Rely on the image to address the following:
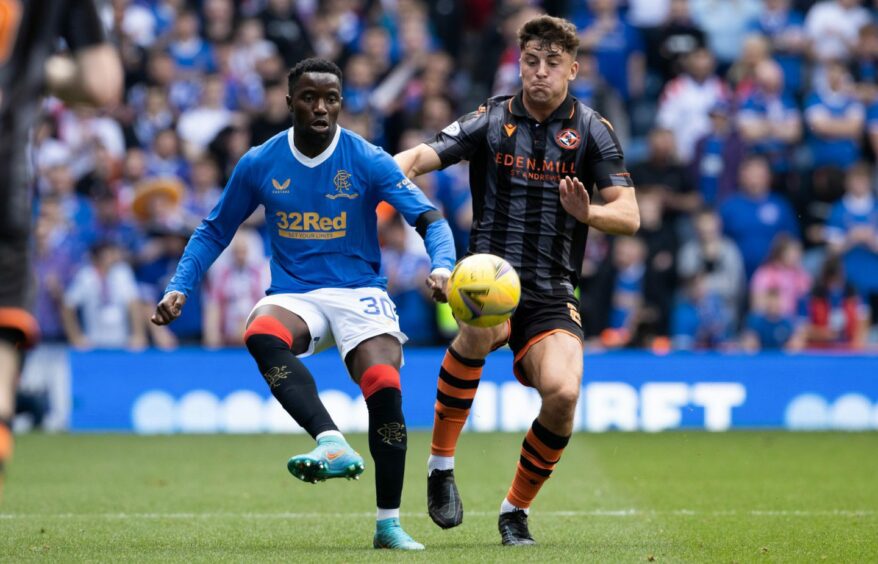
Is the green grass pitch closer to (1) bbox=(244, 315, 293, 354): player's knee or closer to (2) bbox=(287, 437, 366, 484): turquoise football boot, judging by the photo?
(2) bbox=(287, 437, 366, 484): turquoise football boot

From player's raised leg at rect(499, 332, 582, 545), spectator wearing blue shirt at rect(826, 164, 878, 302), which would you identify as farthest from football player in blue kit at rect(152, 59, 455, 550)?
spectator wearing blue shirt at rect(826, 164, 878, 302)

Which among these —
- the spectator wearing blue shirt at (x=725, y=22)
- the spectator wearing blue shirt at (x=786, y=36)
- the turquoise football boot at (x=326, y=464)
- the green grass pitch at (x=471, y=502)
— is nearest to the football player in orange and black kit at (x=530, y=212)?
the green grass pitch at (x=471, y=502)

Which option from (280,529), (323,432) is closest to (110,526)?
(280,529)

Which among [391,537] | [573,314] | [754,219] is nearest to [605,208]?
[573,314]

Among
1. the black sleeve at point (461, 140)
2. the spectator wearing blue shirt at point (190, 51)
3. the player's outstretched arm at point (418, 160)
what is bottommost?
the player's outstretched arm at point (418, 160)

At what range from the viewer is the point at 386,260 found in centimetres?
1559

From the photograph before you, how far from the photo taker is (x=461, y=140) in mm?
8023

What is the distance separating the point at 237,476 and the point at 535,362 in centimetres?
437

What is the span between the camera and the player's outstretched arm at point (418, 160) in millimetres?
7945

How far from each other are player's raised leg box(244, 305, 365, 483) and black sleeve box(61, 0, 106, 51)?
232cm

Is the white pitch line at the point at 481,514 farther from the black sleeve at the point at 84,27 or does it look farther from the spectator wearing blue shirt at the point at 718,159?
the spectator wearing blue shirt at the point at 718,159

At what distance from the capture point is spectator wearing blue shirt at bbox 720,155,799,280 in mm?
16328

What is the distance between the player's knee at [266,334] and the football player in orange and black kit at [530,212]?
101 cm

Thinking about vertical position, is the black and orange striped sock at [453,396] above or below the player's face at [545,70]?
below
